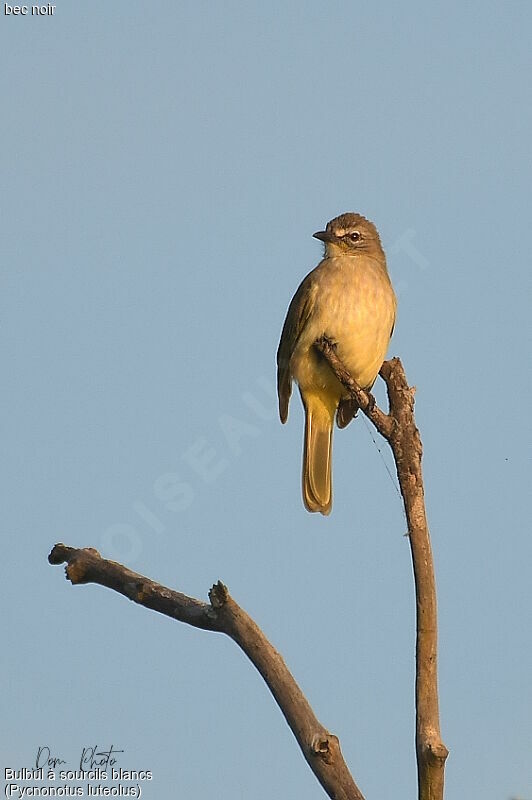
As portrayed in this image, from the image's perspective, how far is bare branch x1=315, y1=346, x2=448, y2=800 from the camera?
448cm

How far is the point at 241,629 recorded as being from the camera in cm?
499

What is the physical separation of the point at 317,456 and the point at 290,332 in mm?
1014

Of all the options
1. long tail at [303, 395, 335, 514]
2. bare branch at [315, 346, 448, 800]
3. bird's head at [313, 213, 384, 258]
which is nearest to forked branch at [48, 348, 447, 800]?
bare branch at [315, 346, 448, 800]

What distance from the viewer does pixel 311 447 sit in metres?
9.54

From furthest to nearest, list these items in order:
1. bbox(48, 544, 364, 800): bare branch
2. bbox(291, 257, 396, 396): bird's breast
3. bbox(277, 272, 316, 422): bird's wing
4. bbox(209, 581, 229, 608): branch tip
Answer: bbox(277, 272, 316, 422): bird's wing
bbox(291, 257, 396, 396): bird's breast
bbox(209, 581, 229, 608): branch tip
bbox(48, 544, 364, 800): bare branch

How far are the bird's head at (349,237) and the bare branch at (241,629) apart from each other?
4.80 m

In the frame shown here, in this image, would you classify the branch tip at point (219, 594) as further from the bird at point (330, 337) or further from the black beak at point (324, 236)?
the black beak at point (324, 236)

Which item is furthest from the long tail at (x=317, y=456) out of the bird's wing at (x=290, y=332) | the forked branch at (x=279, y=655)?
the forked branch at (x=279, y=655)

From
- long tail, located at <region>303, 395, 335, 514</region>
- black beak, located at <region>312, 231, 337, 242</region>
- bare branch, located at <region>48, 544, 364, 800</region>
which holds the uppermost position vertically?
black beak, located at <region>312, 231, 337, 242</region>

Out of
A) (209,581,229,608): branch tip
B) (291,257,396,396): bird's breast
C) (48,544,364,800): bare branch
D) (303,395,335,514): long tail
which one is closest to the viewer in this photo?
(48,544,364,800): bare branch

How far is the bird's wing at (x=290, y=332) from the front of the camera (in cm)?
912

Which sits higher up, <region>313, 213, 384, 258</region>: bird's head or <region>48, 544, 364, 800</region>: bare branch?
<region>313, 213, 384, 258</region>: bird's head

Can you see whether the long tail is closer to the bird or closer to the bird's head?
the bird

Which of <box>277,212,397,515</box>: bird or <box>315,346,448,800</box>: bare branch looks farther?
<box>277,212,397,515</box>: bird
